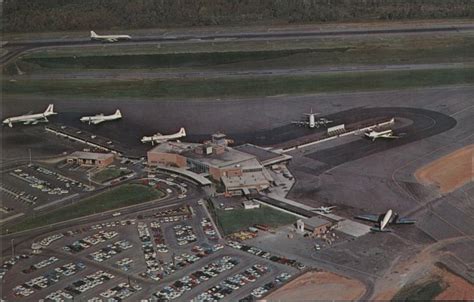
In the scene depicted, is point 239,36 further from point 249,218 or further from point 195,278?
point 195,278

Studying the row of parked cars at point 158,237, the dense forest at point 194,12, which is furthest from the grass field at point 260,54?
the row of parked cars at point 158,237

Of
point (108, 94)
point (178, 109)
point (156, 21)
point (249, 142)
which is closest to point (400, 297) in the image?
point (249, 142)

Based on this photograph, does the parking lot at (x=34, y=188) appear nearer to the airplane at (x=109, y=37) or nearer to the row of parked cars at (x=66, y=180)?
the row of parked cars at (x=66, y=180)

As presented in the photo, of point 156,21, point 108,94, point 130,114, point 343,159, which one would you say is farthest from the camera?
point 156,21

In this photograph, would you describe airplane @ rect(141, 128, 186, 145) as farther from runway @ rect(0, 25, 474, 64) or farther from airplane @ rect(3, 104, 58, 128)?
runway @ rect(0, 25, 474, 64)

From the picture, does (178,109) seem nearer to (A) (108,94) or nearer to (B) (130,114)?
(B) (130,114)

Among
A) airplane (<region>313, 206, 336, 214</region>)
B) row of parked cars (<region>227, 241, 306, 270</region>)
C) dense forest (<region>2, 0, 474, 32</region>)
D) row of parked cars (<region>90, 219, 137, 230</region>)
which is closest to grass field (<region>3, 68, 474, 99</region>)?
dense forest (<region>2, 0, 474, 32</region>)

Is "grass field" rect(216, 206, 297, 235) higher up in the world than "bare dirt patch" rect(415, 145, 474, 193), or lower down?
lower down
